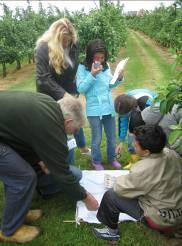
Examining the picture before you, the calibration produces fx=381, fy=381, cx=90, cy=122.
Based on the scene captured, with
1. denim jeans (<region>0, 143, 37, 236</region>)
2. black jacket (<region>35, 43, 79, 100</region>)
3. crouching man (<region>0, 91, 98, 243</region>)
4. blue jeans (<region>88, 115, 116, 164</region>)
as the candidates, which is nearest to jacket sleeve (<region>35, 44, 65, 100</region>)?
black jacket (<region>35, 43, 79, 100</region>)

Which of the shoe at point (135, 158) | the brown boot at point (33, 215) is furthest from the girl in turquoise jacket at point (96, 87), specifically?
the brown boot at point (33, 215)

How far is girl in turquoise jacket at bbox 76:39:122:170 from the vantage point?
170 inches

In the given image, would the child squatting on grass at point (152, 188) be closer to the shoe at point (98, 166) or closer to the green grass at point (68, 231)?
the green grass at point (68, 231)

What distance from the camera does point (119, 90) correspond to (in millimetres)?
11461

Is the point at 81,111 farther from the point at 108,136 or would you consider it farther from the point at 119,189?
the point at 108,136

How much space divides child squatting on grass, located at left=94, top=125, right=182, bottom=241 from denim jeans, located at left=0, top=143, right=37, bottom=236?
0.64m

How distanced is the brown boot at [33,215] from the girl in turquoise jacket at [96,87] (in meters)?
1.22

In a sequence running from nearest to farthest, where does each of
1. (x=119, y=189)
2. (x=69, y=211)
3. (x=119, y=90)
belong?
(x=119, y=189)
(x=69, y=211)
(x=119, y=90)

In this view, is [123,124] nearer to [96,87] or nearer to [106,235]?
[96,87]

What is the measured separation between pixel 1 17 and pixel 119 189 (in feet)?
69.9

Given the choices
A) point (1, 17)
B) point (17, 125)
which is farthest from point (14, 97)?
point (1, 17)

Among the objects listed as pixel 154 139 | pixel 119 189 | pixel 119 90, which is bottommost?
pixel 119 90

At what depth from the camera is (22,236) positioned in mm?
3244

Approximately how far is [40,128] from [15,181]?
58 cm
